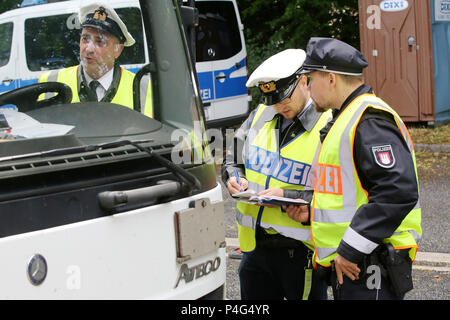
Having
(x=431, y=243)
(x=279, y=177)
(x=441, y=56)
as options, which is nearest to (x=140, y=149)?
(x=279, y=177)

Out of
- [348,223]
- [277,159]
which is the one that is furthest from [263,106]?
Answer: [348,223]

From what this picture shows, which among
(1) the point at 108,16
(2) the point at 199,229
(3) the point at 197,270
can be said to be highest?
(1) the point at 108,16

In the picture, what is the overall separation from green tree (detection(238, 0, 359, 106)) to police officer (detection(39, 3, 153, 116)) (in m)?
10.2

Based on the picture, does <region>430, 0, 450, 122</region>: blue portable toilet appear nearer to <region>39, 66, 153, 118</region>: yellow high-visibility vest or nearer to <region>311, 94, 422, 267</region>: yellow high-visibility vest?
<region>311, 94, 422, 267</region>: yellow high-visibility vest

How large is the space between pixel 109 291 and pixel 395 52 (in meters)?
10.5

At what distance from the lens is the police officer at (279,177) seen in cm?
338

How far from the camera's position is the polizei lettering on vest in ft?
11.1

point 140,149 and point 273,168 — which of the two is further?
point 273,168

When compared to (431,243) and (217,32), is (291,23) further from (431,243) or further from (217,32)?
(431,243)

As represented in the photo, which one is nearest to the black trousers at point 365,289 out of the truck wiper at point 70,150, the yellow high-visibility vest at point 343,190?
the yellow high-visibility vest at point 343,190

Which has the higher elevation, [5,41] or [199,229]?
[5,41]

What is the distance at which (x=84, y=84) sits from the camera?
288 cm

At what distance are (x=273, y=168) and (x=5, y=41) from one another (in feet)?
4.48

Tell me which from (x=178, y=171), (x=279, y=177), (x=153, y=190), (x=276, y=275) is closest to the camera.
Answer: (x=153, y=190)
